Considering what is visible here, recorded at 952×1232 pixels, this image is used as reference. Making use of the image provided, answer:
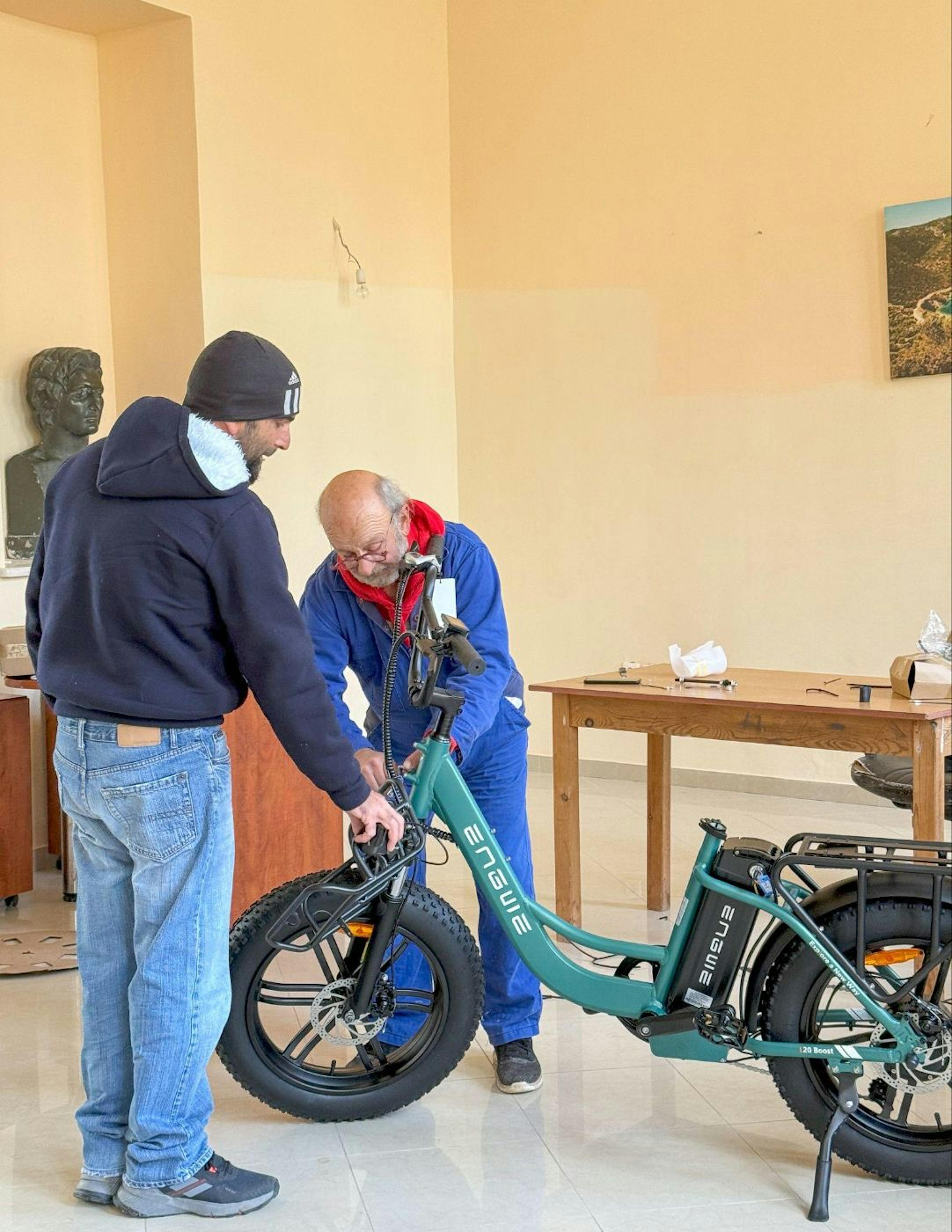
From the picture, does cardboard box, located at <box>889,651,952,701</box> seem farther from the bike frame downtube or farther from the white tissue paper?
the bike frame downtube

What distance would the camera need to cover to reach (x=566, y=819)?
4.06 m

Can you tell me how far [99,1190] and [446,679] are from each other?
3.80ft

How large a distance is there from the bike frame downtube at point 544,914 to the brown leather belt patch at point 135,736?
21.6 inches

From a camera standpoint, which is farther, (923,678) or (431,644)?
(923,678)

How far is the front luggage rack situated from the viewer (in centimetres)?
236

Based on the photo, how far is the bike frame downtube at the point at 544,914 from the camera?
2531 millimetres

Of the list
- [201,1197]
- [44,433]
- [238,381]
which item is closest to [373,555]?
[238,381]

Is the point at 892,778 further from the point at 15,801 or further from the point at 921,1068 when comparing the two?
the point at 15,801

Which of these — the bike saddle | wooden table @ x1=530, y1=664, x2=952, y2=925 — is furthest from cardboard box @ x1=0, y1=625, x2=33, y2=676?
the bike saddle

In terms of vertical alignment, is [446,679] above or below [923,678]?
above

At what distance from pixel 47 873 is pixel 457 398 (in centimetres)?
311

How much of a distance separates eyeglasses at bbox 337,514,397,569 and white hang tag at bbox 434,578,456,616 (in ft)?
0.47

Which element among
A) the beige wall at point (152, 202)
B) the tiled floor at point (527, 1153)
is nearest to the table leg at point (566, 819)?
the tiled floor at point (527, 1153)

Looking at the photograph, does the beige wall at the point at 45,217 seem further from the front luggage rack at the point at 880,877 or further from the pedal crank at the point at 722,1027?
the front luggage rack at the point at 880,877
